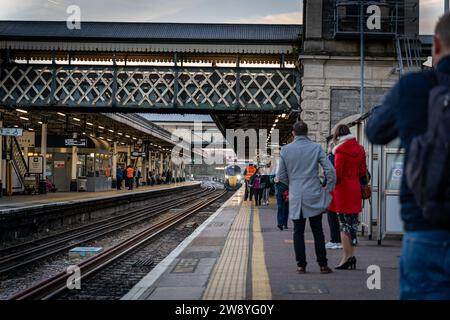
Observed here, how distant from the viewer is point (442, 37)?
285cm

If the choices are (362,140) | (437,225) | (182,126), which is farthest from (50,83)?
(182,126)

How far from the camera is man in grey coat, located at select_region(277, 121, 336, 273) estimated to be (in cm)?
701

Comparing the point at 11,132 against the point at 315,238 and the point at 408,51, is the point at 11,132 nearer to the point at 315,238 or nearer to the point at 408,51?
the point at 408,51

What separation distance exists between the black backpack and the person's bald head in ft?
0.83

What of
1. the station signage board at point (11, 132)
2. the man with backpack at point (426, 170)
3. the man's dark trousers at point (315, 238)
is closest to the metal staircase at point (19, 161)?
the station signage board at point (11, 132)

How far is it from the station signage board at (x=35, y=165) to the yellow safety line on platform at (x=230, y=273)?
76.3ft

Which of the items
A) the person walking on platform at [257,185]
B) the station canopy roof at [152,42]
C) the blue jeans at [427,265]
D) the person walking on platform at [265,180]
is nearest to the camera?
Result: the blue jeans at [427,265]

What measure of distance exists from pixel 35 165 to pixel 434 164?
32406mm

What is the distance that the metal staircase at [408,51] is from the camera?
23562 mm

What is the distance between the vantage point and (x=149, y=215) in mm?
26594

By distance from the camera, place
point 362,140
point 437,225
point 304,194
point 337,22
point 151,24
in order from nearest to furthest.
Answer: point 437,225 → point 304,194 → point 362,140 → point 337,22 → point 151,24

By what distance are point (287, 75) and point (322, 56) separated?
2.42m

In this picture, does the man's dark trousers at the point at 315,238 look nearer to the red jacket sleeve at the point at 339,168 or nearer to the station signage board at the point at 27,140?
the red jacket sleeve at the point at 339,168
